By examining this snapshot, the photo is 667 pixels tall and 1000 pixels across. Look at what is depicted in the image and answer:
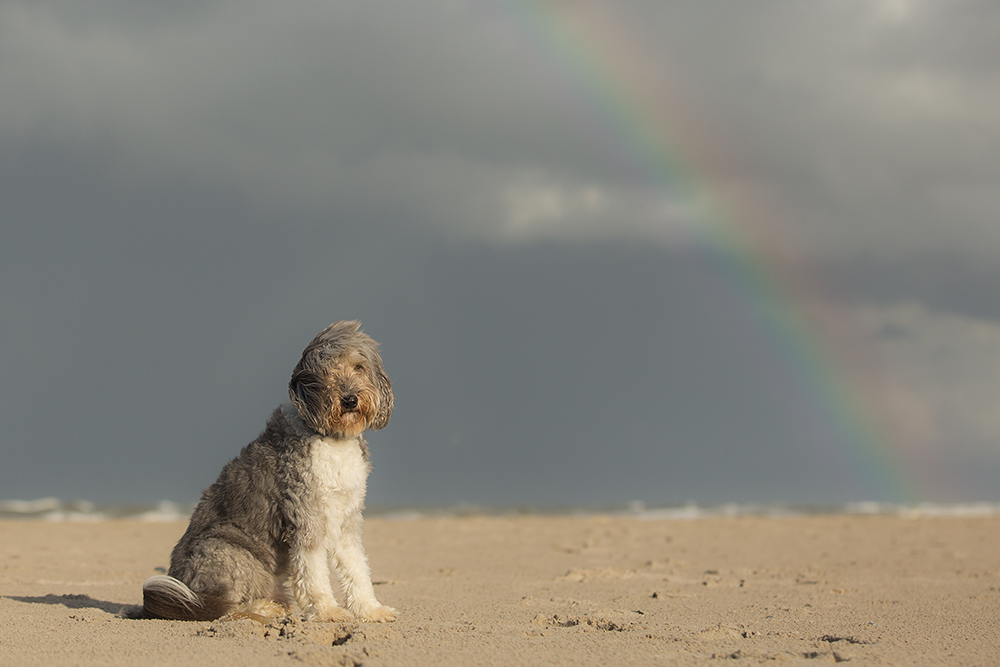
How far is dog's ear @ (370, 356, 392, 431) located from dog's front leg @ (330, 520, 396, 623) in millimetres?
816

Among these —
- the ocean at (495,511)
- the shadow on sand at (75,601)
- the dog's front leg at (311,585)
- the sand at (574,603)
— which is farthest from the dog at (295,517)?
the ocean at (495,511)

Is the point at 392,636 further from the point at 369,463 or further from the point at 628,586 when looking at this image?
the point at 628,586

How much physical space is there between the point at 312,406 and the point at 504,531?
1327 cm

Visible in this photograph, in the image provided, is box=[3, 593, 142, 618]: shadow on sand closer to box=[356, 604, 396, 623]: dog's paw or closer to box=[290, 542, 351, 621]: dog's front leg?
box=[290, 542, 351, 621]: dog's front leg

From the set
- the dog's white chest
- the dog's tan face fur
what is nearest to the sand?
the dog's white chest

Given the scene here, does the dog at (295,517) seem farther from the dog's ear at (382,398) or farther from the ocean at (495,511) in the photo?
the ocean at (495,511)

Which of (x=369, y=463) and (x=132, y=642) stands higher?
(x=369, y=463)

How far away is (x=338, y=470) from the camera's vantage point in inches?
246

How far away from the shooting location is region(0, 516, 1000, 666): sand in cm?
541

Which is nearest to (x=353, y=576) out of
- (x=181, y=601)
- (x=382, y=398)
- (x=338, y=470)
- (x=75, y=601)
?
(x=338, y=470)

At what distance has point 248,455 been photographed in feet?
21.0

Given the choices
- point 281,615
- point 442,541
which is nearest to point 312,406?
point 281,615

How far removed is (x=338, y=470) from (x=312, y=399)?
1.93 ft

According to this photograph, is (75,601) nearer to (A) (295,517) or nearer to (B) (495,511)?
(A) (295,517)
